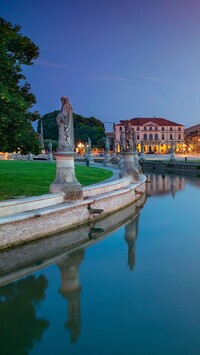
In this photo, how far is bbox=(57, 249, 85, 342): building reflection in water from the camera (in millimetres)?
5852

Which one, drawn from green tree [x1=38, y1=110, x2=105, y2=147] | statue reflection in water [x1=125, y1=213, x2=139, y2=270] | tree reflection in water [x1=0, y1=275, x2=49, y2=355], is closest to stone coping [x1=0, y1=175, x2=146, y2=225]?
statue reflection in water [x1=125, y1=213, x2=139, y2=270]

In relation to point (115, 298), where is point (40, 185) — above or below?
above

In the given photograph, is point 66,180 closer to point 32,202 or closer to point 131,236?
point 32,202

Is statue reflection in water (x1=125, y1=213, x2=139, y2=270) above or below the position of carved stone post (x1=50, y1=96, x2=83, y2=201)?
below

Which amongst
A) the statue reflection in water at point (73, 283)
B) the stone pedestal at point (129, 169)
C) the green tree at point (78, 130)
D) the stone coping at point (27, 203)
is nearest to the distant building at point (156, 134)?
the green tree at point (78, 130)

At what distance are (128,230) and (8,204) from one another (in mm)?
4810

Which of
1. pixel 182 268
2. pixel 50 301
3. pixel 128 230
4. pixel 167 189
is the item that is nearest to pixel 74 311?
pixel 50 301

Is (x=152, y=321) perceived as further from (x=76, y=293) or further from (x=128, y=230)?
(x=128, y=230)

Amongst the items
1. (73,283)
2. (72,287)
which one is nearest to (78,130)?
(73,283)

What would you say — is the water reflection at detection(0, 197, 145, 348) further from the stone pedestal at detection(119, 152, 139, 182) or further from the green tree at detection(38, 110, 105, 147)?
the green tree at detection(38, 110, 105, 147)

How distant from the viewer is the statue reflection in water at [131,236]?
927 centimetres

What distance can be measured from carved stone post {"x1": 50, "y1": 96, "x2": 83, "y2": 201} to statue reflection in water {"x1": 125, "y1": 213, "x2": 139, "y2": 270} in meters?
2.08

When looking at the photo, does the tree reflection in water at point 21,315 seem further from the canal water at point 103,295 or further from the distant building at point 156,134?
the distant building at point 156,134

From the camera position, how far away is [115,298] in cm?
677
